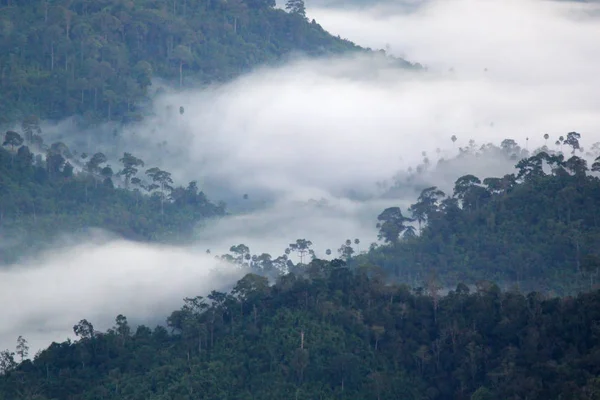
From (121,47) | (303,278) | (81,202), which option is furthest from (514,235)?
(121,47)

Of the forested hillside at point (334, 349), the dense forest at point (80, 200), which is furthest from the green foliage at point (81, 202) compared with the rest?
the forested hillside at point (334, 349)

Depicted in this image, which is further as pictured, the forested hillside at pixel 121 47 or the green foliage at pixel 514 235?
the forested hillside at pixel 121 47

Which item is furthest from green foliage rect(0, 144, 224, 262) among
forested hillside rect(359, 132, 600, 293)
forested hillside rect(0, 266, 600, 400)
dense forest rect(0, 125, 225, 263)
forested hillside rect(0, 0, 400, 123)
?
forested hillside rect(0, 266, 600, 400)

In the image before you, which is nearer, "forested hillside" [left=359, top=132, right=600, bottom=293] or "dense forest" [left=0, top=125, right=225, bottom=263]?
"forested hillside" [left=359, top=132, right=600, bottom=293]

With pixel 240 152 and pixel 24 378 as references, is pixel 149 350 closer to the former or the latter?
pixel 24 378

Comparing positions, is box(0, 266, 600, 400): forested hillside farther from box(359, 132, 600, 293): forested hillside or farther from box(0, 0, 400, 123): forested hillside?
box(0, 0, 400, 123): forested hillside

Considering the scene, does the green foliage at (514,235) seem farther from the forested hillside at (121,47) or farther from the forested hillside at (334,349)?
the forested hillside at (121,47)

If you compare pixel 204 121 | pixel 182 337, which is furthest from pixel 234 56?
pixel 182 337
